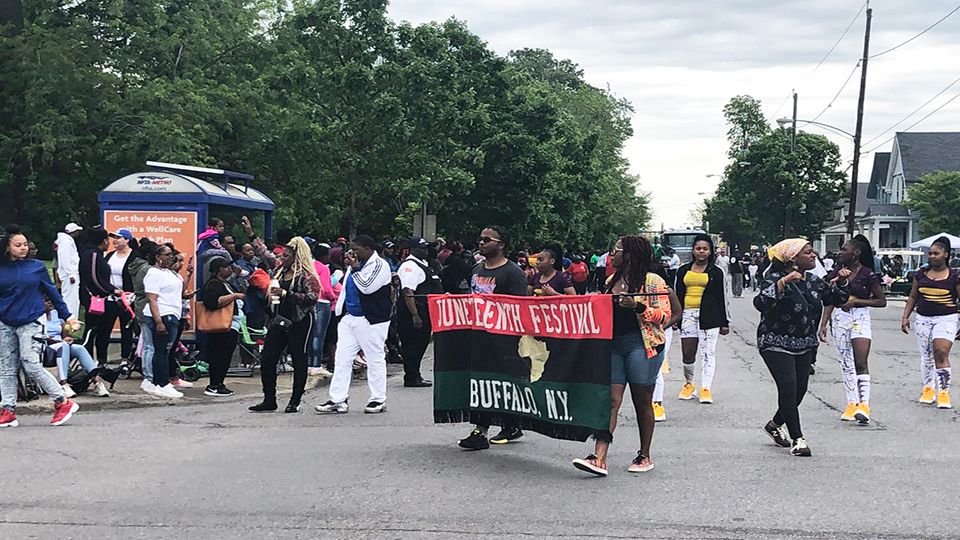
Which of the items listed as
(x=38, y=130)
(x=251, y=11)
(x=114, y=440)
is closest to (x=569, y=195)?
(x=251, y=11)

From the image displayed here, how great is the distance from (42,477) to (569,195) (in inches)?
1437

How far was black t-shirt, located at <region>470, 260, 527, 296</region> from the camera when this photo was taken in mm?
8766

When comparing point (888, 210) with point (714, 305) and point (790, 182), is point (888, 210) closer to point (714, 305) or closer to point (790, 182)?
point (790, 182)

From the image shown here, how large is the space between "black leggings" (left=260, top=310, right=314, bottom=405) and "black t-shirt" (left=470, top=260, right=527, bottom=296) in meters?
2.50

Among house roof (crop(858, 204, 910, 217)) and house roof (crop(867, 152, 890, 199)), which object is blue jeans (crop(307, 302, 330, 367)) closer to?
house roof (crop(858, 204, 910, 217))

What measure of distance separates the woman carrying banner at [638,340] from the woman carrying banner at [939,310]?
4897mm

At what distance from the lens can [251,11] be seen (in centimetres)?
4369

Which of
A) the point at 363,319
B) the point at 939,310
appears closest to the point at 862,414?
the point at 939,310

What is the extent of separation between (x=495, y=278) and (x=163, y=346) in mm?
4588

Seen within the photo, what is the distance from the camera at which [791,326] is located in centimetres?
860

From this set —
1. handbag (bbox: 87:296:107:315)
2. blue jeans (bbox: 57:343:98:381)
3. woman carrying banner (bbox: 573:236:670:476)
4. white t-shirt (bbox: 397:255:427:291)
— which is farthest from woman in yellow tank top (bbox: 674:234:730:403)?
handbag (bbox: 87:296:107:315)

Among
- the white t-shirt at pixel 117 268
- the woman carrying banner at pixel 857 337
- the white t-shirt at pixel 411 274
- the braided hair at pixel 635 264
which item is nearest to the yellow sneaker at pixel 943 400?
the woman carrying banner at pixel 857 337

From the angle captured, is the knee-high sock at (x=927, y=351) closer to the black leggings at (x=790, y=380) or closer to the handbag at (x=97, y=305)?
the black leggings at (x=790, y=380)

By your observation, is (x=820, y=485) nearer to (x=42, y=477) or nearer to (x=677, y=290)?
(x=677, y=290)
